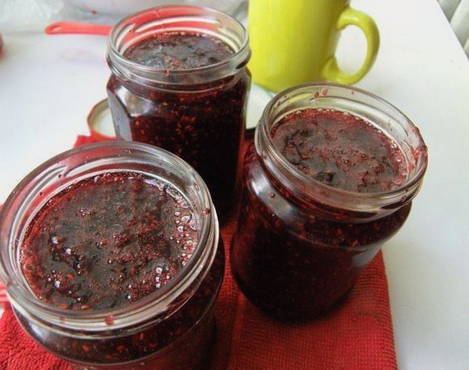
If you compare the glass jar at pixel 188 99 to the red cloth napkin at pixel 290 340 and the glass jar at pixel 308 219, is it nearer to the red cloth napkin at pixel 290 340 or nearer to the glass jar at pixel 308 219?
the glass jar at pixel 308 219

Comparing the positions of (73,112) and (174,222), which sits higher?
(174,222)

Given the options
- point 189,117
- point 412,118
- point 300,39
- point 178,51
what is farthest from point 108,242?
point 412,118

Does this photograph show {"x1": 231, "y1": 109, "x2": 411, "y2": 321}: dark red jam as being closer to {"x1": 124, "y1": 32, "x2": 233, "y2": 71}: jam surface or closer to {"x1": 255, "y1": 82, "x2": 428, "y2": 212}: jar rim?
{"x1": 255, "y1": 82, "x2": 428, "y2": 212}: jar rim

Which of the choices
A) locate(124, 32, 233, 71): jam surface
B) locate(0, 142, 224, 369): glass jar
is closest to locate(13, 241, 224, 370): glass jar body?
locate(0, 142, 224, 369): glass jar

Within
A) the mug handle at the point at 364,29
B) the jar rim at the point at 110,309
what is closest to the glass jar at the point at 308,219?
the jar rim at the point at 110,309

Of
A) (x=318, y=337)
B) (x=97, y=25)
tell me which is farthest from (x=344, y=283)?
(x=97, y=25)

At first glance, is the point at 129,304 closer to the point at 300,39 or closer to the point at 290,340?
the point at 290,340

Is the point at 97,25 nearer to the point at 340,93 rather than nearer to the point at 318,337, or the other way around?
the point at 340,93
